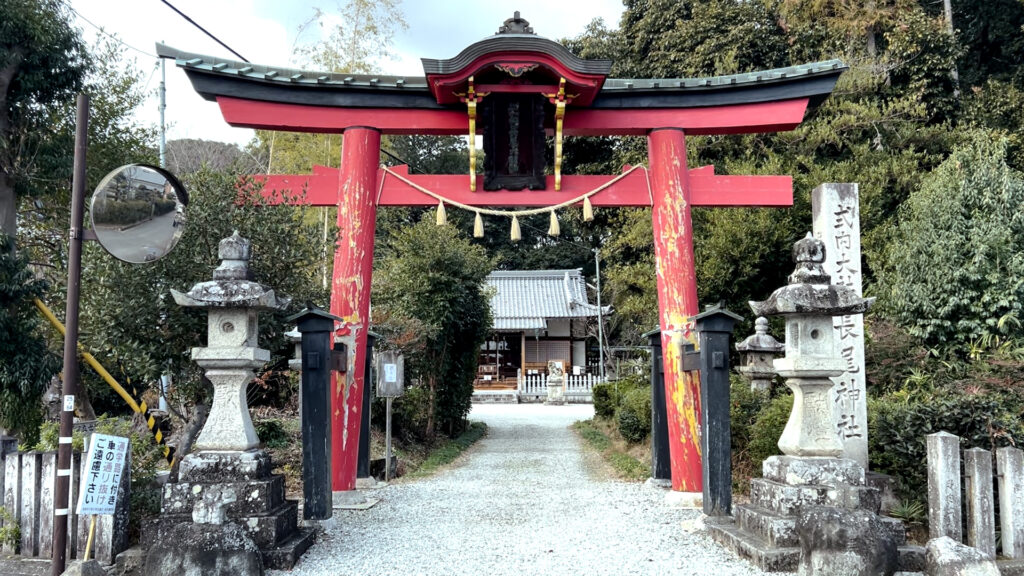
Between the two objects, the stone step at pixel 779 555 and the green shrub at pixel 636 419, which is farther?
the green shrub at pixel 636 419

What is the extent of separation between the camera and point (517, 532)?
19.1ft

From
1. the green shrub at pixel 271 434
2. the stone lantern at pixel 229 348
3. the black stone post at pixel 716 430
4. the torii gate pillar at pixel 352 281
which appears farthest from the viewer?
the green shrub at pixel 271 434

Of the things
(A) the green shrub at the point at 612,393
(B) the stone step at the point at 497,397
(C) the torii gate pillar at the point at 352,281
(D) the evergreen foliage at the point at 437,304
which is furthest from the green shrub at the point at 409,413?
(B) the stone step at the point at 497,397

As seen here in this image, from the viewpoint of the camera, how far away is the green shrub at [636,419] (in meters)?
10.9

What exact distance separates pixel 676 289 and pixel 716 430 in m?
1.92

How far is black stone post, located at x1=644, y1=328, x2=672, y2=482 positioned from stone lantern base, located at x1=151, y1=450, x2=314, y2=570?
4.67m

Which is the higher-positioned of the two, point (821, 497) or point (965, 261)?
point (965, 261)

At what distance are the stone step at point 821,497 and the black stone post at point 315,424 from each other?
379 centimetres

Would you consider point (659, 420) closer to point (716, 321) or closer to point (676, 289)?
point (676, 289)

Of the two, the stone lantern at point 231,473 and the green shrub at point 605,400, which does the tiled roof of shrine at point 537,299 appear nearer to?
the green shrub at point 605,400

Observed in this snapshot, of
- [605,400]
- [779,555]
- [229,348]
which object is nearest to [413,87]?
[229,348]

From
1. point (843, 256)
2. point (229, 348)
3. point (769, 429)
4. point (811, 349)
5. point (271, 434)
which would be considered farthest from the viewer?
point (271, 434)

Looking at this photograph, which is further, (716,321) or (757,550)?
(716,321)

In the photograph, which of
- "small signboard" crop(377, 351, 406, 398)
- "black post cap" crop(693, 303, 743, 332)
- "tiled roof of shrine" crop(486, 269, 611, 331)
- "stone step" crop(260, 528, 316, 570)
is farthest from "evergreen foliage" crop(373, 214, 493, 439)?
"tiled roof of shrine" crop(486, 269, 611, 331)
